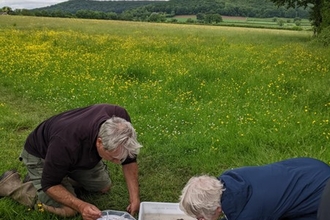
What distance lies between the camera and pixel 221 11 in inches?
3031

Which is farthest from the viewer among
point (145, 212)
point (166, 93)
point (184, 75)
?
point (184, 75)

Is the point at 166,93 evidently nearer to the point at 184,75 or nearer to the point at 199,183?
the point at 184,75

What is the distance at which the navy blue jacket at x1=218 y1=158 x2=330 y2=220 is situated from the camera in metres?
2.68

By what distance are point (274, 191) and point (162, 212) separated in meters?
1.43

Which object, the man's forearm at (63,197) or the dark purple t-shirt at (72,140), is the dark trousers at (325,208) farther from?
the man's forearm at (63,197)

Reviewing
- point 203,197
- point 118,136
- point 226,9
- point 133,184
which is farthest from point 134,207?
point 226,9

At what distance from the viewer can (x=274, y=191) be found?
2.78 meters

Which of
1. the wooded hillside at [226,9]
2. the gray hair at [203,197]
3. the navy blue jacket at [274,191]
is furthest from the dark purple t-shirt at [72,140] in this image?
the wooded hillside at [226,9]

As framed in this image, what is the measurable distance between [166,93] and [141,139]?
1975 mm

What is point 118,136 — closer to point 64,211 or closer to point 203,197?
point 203,197

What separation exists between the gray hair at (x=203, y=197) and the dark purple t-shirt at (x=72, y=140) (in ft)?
3.58

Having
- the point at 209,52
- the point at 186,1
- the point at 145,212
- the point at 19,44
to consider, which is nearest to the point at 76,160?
the point at 145,212

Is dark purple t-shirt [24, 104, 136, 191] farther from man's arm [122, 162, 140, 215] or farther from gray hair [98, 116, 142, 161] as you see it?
man's arm [122, 162, 140, 215]

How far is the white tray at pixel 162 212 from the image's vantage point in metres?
3.90
